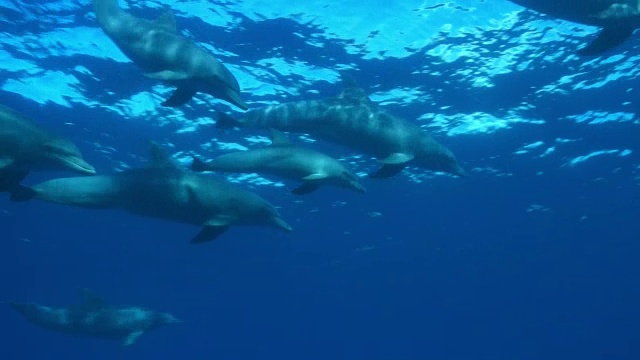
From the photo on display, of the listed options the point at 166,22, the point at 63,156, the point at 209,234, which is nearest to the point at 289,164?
the point at 209,234

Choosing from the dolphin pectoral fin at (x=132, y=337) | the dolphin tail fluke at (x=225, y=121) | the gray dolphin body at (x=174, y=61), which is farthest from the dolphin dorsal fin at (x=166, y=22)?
the dolphin pectoral fin at (x=132, y=337)

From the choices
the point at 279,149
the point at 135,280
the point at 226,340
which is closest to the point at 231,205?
the point at 279,149

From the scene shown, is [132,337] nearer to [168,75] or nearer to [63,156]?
[63,156]

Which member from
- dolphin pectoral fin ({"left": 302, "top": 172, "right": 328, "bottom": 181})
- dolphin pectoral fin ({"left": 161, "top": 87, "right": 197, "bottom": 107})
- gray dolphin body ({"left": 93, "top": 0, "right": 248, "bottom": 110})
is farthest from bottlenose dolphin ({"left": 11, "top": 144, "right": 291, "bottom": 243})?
gray dolphin body ({"left": 93, "top": 0, "right": 248, "bottom": 110})

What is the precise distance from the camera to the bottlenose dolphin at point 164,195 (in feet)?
26.7

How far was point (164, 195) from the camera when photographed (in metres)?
8.52

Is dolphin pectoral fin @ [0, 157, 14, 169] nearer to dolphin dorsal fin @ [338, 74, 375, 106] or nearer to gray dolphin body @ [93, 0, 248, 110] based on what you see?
gray dolphin body @ [93, 0, 248, 110]

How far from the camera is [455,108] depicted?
19.1 metres

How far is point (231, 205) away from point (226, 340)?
87.1 meters

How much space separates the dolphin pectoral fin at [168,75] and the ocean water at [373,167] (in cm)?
435

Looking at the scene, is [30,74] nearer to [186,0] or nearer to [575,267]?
[186,0]

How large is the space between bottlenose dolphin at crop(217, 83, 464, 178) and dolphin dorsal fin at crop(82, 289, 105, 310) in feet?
29.6

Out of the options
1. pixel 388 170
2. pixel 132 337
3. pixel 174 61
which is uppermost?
pixel 174 61

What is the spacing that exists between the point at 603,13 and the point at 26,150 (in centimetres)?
698
